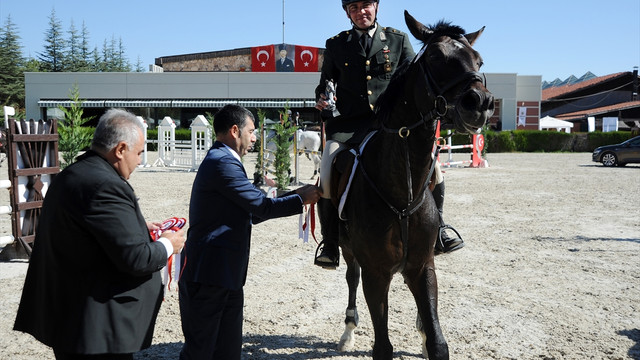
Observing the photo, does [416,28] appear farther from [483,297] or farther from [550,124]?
[550,124]

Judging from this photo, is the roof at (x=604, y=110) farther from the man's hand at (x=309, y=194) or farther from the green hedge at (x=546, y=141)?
the man's hand at (x=309, y=194)

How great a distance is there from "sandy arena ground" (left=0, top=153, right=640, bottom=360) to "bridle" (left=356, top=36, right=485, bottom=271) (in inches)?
60.4

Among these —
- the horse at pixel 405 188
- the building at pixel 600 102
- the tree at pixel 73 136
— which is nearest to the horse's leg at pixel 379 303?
the horse at pixel 405 188

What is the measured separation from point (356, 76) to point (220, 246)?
6.53 ft

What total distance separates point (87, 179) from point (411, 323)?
3.72 meters

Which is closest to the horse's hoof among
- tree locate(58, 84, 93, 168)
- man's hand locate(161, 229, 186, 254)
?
man's hand locate(161, 229, 186, 254)

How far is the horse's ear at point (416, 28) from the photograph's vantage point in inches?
138

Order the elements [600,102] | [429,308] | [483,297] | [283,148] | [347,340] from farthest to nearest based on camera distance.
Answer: [600,102], [283,148], [483,297], [347,340], [429,308]

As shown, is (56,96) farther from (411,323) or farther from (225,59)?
(411,323)

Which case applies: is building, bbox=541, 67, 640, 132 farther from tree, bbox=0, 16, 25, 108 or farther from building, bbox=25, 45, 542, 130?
tree, bbox=0, 16, 25, 108

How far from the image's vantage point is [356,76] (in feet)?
14.6

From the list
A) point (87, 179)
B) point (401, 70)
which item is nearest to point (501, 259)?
point (401, 70)

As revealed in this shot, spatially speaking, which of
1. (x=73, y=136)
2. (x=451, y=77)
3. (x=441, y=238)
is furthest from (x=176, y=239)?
(x=73, y=136)

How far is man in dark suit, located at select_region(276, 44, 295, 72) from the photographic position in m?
46.9
